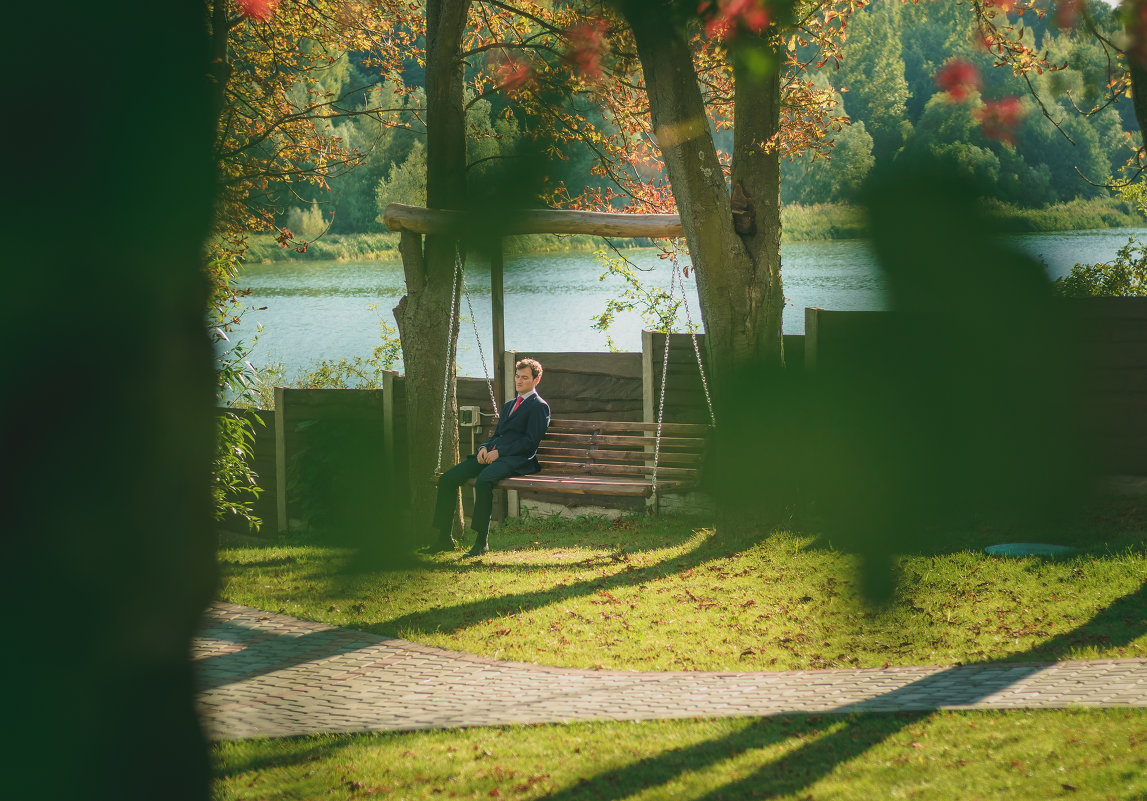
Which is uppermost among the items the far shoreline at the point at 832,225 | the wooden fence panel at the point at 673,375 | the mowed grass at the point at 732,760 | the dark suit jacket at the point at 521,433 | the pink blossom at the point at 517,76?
the pink blossom at the point at 517,76

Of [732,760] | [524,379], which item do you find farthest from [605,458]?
[732,760]

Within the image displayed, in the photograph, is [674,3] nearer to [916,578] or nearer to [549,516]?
[916,578]

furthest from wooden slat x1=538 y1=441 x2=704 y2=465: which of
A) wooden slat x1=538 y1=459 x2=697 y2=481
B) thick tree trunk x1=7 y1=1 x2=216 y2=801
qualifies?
thick tree trunk x1=7 y1=1 x2=216 y2=801

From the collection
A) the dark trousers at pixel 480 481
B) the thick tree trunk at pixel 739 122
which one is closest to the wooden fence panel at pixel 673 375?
the dark trousers at pixel 480 481

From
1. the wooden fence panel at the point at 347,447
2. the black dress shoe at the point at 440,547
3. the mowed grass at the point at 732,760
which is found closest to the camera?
the wooden fence panel at the point at 347,447

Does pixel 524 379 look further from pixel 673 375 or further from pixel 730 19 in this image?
pixel 730 19

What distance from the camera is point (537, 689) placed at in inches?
219

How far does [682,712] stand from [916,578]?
4472mm

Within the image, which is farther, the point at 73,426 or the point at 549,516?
the point at 549,516

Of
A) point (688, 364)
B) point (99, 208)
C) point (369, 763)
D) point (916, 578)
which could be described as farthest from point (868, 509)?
point (688, 364)

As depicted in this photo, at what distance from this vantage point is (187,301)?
1569mm

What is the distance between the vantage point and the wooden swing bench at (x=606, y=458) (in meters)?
8.66

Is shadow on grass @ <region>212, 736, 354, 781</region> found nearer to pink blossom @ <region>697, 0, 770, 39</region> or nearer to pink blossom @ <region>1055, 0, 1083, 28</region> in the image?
pink blossom @ <region>697, 0, 770, 39</region>

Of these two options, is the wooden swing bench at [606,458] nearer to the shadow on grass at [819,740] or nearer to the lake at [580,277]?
the shadow on grass at [819,740]
